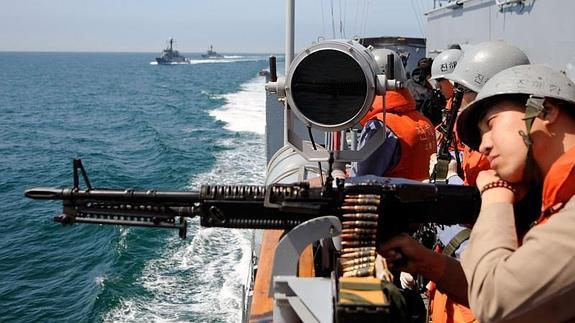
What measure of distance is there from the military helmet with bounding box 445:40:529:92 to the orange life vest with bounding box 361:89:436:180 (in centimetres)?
54

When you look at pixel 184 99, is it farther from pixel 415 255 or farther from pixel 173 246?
pixel 415 255

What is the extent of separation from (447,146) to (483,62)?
0.70 m

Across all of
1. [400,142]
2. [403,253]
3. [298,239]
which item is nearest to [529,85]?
[403,253]

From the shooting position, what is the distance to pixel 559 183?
5.88 ft

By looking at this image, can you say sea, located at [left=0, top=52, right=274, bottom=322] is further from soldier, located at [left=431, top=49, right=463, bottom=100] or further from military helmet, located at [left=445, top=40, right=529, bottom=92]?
military helmet, located at [left=445, top=40, right=529, bottom=92]

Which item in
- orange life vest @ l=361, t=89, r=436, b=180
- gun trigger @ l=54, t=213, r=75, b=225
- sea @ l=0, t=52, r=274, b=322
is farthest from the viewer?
sea @ l=0, t=52, r=274, b=322

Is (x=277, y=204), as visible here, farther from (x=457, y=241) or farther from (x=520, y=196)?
(x=457, y=241)

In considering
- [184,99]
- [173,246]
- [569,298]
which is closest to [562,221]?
[569,298]

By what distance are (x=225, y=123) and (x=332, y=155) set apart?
1377 inches

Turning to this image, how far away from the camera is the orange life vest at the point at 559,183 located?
1778 mm

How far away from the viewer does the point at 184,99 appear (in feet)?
184

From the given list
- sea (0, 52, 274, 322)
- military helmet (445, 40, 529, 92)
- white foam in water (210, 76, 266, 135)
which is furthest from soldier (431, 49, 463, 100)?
white foam in water (210, 76, 266, 135)

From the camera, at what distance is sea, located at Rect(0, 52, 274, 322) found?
1179cm

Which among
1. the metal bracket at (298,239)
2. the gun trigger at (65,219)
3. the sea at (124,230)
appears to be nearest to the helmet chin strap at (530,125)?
the metal bracket at (298,239)
